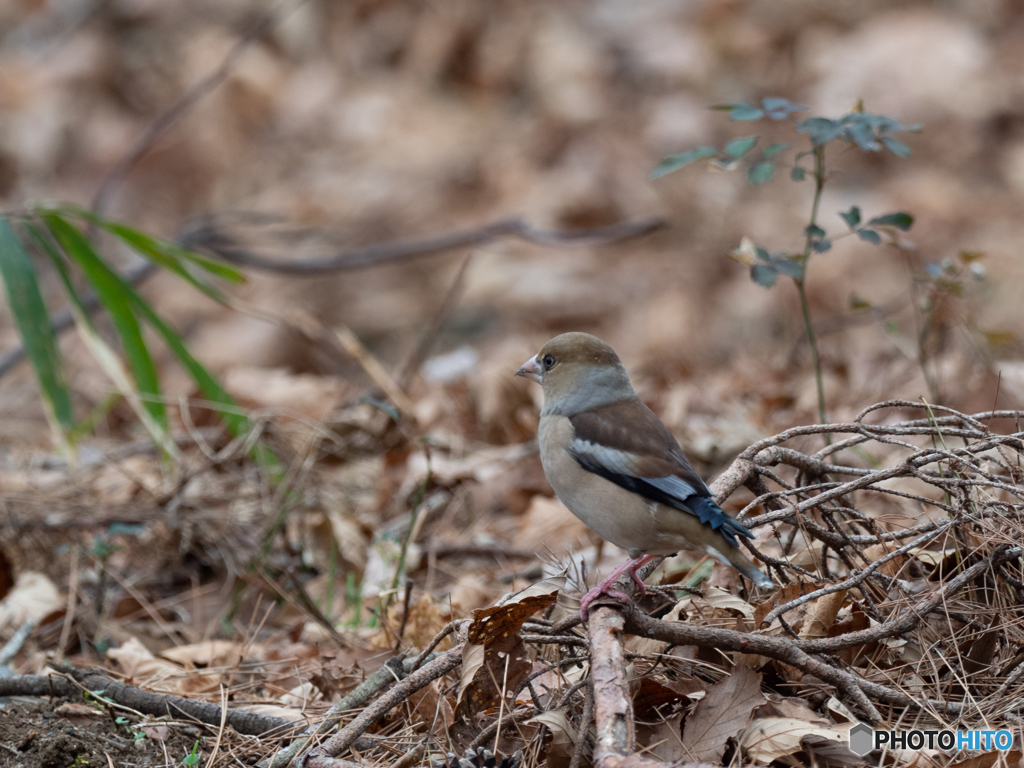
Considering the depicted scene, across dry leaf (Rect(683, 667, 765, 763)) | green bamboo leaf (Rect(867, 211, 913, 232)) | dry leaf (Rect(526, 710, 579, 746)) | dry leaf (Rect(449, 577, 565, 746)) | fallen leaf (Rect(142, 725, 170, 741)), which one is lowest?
fallen leaf (Rect(142, 725, 170, 741))

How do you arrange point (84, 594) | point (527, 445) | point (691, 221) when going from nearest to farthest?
point (84, 594), point (527, 445), point (691, 221)

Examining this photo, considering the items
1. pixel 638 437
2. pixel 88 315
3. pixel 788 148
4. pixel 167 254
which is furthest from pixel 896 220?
pixel 88 315

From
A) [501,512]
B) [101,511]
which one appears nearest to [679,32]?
[501,512]

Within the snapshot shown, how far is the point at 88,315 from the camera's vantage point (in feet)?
13.4

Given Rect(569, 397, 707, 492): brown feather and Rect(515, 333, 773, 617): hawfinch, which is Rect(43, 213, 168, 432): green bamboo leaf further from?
Rect(569, 397, 707, 492): brown feather

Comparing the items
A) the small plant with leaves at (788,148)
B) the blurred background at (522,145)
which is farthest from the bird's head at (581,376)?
the blurred background at (522,145)

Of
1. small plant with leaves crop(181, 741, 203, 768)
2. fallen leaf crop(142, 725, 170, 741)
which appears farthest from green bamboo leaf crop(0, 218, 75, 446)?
small plant with leaves crop(181, 741, 203, 768)

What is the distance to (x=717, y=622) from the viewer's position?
8.06ft

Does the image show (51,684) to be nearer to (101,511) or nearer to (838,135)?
(101,511)

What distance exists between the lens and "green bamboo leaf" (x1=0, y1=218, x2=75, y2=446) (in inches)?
145

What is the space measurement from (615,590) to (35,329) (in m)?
2.73

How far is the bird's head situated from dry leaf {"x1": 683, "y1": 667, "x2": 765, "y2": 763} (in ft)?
3.04

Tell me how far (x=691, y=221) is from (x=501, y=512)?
18.6 ft

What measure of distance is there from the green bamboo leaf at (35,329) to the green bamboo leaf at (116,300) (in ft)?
0.66
